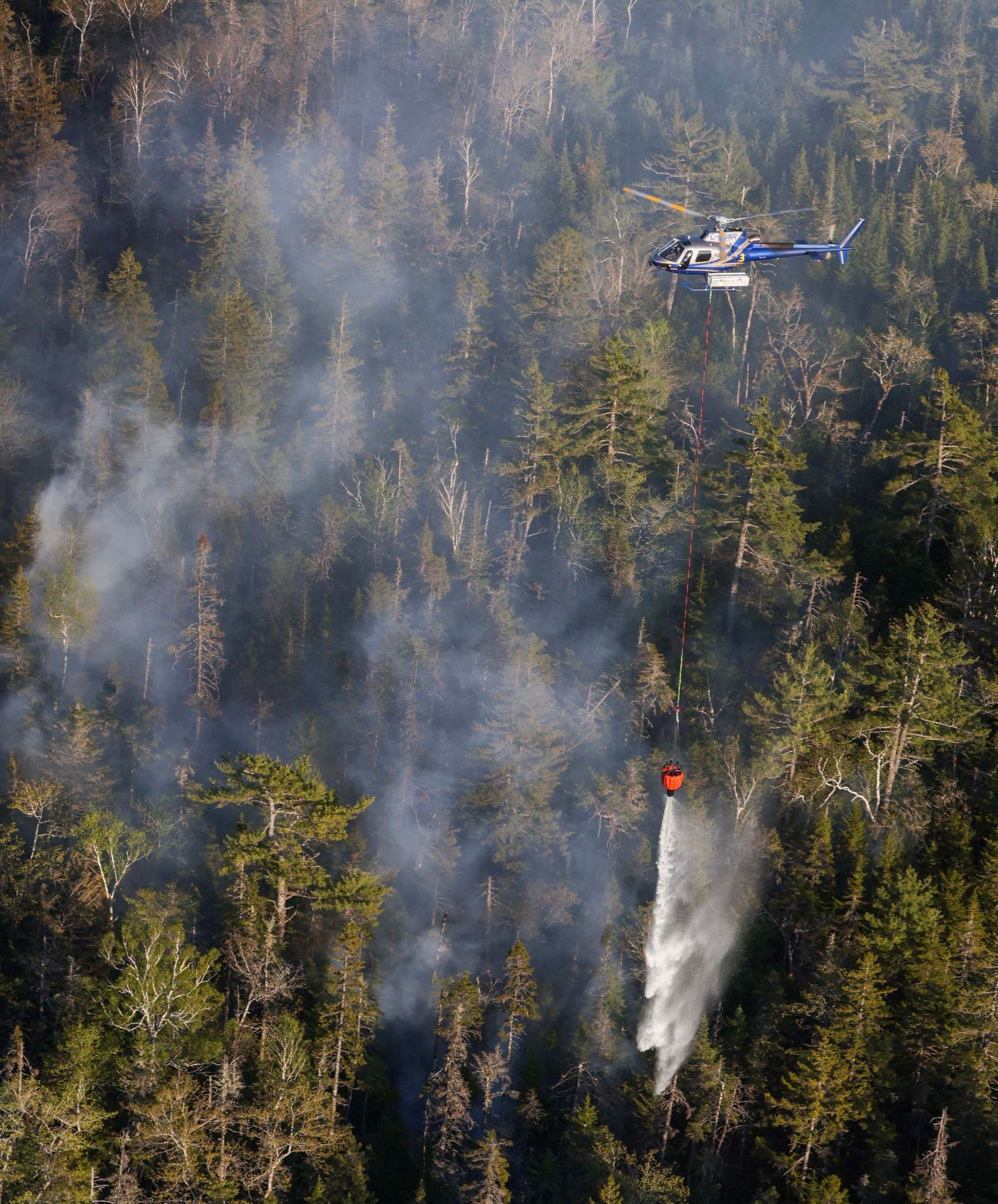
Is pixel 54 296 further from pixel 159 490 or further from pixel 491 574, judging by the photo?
pixel 491 574

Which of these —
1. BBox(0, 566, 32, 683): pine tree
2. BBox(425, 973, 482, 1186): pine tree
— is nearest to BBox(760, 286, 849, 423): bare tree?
BBox(425, 973, 482, 1186): pine tree

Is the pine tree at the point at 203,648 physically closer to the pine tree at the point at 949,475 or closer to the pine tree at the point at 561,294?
the pine tree at the point at 561,294

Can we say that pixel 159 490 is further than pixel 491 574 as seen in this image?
Yes

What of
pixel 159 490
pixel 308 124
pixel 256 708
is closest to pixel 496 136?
pixel 308 124

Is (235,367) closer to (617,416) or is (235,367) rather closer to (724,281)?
(617,416)

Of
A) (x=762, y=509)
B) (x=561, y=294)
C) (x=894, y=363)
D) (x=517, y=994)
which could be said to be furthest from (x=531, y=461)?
(x=517, y=994)

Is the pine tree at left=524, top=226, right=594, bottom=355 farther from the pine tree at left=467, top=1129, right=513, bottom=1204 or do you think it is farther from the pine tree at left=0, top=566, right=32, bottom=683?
the pine tree at left=467, top=1129, right=513, bottom=1204
